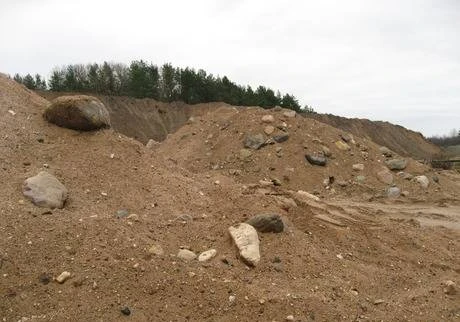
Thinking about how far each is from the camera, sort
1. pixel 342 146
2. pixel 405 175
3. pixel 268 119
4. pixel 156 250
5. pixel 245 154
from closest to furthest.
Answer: pixel 156 250, pixel 405 175, pixel 245 154, pixel 342 146, pixel 268 119

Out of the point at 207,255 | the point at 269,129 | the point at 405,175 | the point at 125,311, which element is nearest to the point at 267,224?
the point at 207,255

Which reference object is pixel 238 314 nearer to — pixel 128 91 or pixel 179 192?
pixel 179 192

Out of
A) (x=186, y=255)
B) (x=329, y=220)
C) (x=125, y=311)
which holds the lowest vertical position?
(x=125, y=311)

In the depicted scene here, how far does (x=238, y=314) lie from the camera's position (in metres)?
4.88

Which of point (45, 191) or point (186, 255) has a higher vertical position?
point (45, 191)

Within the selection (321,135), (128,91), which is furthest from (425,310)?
(128,91)

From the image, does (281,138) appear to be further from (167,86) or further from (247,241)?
(167,86)

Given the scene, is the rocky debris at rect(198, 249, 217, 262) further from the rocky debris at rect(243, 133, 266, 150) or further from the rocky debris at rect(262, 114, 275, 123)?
the rocky debris at rect(262, 114, 275, 123)

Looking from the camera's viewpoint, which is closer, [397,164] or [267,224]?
[267,224]

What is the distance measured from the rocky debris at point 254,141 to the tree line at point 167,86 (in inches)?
892

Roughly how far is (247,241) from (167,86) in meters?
34.9

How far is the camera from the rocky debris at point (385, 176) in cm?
1294

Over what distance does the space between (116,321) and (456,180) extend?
1319 cm

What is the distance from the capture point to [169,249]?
5785 mm
